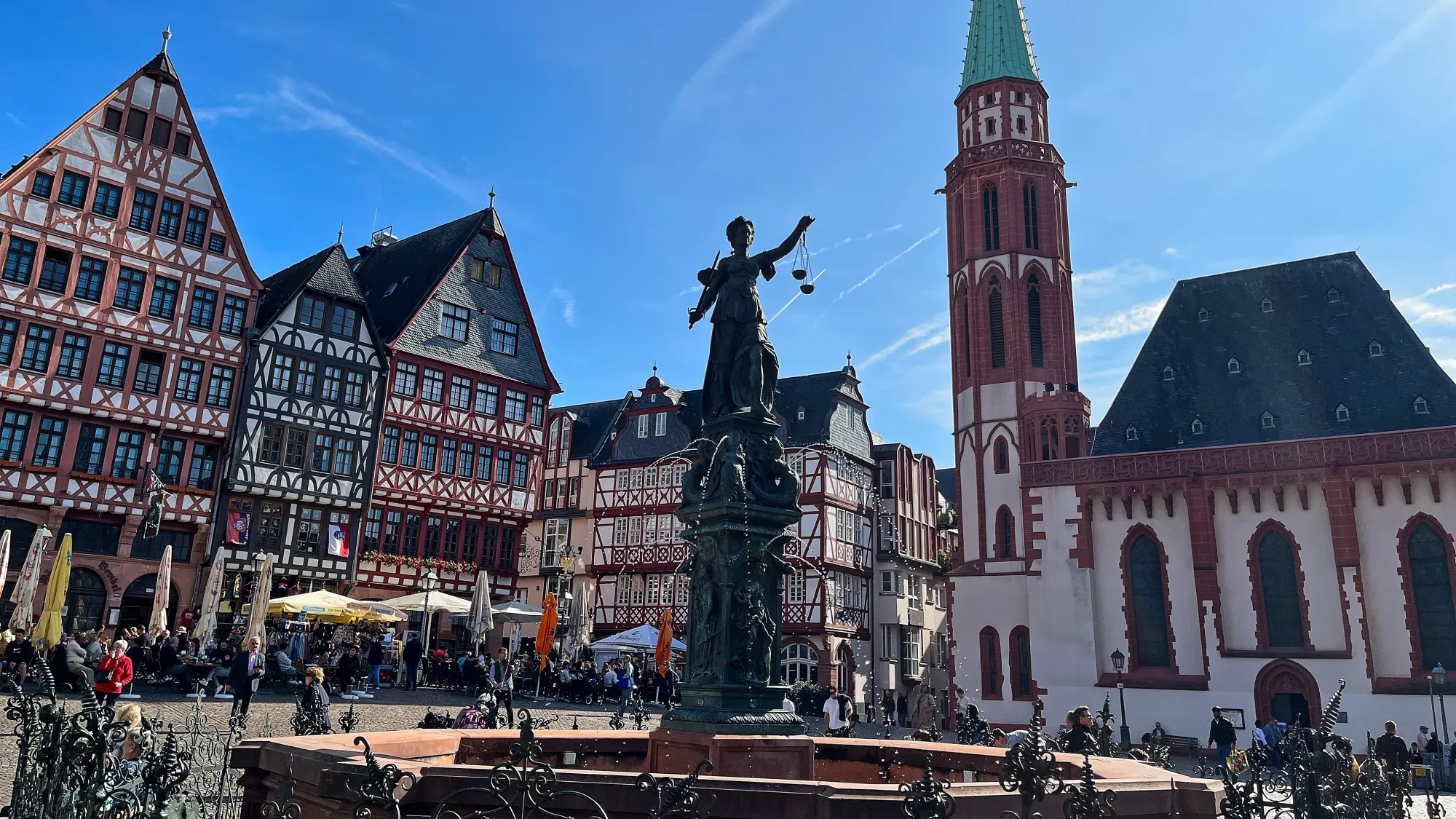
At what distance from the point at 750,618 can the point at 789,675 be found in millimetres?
37216

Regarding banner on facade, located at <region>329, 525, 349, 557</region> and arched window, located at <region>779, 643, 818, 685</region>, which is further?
arched window, located at <region>779, 643, 818, 685</region>

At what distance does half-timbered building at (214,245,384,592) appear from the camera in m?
31.5

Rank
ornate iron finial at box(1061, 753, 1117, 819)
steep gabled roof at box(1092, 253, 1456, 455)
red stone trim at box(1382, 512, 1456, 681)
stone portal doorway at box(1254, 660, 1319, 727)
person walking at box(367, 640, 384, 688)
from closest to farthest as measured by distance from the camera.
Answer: ornate iron finial at box(1061, 753, 1117, 819)
person walking at box(367, 640, 384, 688)
red stone trim at box(1382, 512, 1456, 681)
stone portal doorway at box(1254, 660, 1319, 727)
steep gabled roof at box(1092, 253, 1456, 455)

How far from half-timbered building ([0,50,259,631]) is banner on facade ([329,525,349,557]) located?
3.92m

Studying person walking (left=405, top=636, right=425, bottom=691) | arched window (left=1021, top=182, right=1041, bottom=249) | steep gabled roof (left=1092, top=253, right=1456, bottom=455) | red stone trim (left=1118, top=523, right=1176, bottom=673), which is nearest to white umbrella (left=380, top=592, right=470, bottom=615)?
person walking (left=405, top=636, right=425, bottom=691)

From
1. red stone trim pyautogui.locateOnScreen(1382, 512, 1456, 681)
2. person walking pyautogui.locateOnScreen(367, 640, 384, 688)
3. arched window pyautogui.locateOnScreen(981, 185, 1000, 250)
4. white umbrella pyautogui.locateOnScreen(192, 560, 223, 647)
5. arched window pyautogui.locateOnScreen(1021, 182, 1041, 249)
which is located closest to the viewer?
white umbrella pyautogui.locateOnScreen(192, 560, 223, 647)

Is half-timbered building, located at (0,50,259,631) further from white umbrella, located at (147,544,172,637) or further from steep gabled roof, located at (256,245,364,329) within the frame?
white umbrella, located at (147,544,172,637)

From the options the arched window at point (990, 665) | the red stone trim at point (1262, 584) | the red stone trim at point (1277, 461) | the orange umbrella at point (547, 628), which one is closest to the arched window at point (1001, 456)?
the red stone trim at point (1277, 461)

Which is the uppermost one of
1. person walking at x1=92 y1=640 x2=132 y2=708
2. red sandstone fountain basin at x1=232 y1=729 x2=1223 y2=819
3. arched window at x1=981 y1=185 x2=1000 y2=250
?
arched window at x1=981 y1=185 x2=1000 y2=250

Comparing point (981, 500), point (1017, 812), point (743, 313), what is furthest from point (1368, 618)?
point (1017, 812)

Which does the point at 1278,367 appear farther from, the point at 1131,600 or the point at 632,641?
the point at 632,641

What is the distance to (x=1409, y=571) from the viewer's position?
30172mm

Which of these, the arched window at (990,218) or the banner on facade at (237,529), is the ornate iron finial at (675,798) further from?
the arched window at (990,218)

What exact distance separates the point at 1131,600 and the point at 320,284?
94.8 ft
